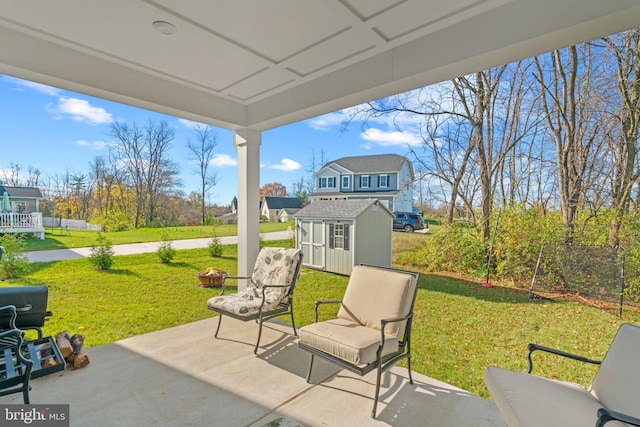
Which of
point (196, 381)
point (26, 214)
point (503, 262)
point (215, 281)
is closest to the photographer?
point (196, 381)

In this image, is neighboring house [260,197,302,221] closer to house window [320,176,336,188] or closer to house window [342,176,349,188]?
house window [320,176,336,188]

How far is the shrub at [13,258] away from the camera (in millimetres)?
3214

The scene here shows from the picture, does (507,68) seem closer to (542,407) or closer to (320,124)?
(320,124)

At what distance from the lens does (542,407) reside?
1484 millimetres

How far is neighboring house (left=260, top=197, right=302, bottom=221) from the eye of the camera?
492 cm

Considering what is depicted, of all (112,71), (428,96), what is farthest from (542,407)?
(112,71)

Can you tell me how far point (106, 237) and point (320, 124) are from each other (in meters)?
3.47

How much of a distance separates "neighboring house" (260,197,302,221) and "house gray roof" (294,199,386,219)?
0.19m

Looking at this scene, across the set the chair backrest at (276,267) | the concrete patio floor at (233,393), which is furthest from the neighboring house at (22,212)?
the chair backrest at (276,267)

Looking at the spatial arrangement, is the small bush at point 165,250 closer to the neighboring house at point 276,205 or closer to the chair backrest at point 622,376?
the neighboring house at point 276,205

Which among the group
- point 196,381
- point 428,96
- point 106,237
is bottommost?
point 196,381

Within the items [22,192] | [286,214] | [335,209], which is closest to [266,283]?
[335,209]

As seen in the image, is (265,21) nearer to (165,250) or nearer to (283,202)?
(283,202)

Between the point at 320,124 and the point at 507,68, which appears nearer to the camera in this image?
the point at 507,68
